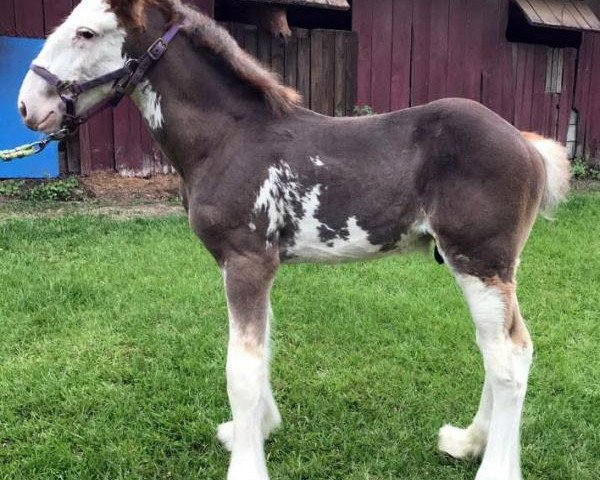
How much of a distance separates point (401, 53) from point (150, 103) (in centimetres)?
729

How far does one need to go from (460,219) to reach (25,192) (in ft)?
20.4

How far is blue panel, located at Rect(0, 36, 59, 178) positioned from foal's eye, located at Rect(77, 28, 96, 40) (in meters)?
5.38

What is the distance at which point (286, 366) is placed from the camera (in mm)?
3547

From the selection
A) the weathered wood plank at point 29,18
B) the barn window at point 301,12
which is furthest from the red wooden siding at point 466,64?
the weathered wood plank at point 29,18

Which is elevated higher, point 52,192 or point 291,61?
point 291,61

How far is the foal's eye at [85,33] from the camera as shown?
2.21 m

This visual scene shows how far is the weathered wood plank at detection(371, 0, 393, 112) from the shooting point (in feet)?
28.6

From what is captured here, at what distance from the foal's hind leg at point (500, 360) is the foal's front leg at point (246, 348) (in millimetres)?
763

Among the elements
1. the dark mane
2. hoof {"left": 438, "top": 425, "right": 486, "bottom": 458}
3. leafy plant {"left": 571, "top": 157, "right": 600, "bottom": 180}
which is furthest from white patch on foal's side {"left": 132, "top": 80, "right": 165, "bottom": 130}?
leafy plant {"left": 571, "top": 157, "right": 600, "bottom": 180}

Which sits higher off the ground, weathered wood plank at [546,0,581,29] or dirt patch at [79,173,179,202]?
weathered wood plank at [546,0,581,29]

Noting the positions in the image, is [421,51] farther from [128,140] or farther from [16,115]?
[16,115]

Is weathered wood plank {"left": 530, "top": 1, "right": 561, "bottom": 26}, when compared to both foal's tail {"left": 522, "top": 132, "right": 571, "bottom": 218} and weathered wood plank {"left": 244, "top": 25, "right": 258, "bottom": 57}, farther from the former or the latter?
foal's tail {"left": 522, "top": 132, "right": 571, "bottom": 218}

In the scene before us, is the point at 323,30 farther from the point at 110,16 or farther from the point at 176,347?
the point at 110,16

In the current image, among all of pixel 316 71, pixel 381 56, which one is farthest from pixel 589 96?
pixel 316 71
